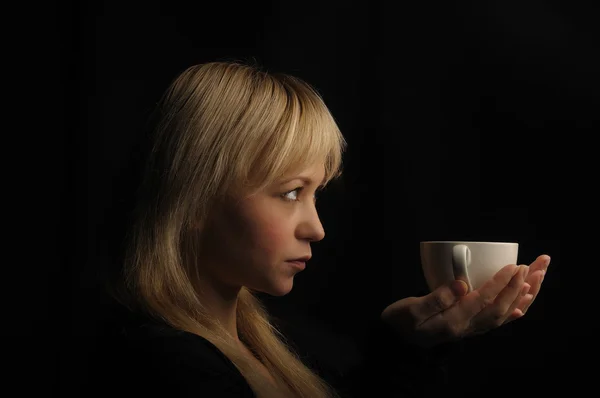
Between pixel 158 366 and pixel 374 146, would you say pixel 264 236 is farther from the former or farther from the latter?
pixel 374 146

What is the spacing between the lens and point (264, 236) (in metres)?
1.16

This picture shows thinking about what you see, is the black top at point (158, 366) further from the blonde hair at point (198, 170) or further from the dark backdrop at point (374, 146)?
the dark backdrop at point (374, 146)

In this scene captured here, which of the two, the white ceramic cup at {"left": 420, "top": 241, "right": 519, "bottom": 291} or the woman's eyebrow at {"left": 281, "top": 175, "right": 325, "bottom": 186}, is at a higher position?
the woman's eyebrow at {"left": 281, "top": 175, "right": 325, "bottom": 186}

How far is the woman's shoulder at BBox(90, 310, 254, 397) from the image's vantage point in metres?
0.99

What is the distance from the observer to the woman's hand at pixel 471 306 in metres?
1.15

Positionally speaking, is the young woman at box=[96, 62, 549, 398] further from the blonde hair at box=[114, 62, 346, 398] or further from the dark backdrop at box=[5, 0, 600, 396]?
the dark backdrop at box=[5, 0, 600, 396]

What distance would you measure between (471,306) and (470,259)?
0.09m

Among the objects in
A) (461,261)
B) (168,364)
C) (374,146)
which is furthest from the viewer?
(374,146)

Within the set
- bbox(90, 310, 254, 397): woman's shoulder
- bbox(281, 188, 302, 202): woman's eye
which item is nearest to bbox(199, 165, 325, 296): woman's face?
bbox(281, 188, 302, 202): woman's eye

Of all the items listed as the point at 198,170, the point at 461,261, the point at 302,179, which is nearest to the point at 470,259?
the point at 461,261

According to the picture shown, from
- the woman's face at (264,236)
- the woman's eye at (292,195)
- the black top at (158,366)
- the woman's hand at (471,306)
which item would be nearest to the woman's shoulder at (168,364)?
the black top at (158,366)

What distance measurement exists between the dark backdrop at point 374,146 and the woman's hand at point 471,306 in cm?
28

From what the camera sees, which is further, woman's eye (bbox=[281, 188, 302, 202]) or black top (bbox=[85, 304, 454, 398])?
woman's eye (bbox=[281, 188, 302, 202])

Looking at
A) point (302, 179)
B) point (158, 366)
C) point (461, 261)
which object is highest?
point (302, 179)
